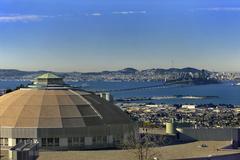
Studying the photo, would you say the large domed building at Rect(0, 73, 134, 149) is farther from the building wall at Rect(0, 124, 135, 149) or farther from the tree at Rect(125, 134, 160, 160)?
the tree at Rect(125, 134, 160, 160)

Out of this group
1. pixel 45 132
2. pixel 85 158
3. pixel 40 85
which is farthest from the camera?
pixel 40 85

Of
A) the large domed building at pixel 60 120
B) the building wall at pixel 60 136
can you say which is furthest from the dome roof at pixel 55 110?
the building wall at pixel 60 136

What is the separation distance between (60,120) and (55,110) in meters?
1.47

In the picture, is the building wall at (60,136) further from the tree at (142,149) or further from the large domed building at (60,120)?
the tree at (142,149)

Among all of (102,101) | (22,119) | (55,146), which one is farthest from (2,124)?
(102,101)

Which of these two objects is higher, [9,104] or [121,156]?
[9,104]

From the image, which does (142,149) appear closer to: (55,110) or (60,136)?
(60,136)

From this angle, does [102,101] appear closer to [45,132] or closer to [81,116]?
[81,116]

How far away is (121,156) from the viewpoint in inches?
1738

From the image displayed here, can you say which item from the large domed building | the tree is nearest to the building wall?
the large domed building

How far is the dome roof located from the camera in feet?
160

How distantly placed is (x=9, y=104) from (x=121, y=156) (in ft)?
40.6

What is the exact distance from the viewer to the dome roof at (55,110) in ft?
160

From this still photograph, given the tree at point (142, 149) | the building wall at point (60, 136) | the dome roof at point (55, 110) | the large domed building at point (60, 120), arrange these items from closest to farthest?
the tree at point (142, 149) < the building wall at point (60, 136) < the large domed building at point (60, 120) < the dome roof at point (55, 110)
